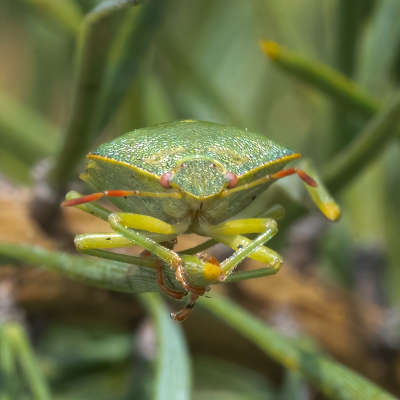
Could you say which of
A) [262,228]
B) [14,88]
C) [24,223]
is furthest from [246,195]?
[14,88]

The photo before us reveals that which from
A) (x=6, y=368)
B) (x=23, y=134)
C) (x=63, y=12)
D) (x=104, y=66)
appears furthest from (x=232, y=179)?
(x=23, y=134)

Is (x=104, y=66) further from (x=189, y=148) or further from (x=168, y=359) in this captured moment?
(x=168, y=359)

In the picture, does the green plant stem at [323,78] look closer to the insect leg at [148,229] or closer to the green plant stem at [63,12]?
the insect leg at [148,229]

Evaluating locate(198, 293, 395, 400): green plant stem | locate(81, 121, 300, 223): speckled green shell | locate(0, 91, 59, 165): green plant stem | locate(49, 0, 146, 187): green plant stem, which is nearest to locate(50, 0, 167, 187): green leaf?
locate(49, 0, 146, 187): green plant stem

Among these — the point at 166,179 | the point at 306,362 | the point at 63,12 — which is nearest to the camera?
the point at 166,179

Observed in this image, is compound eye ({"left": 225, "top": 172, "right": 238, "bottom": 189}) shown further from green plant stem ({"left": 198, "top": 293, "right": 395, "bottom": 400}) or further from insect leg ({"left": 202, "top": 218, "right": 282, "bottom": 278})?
green plant stem ({"left": 198, "top": 293, "right": 395, "bottom": 400})

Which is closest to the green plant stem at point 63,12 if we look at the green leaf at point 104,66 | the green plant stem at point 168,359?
the green leaf at point 104,66

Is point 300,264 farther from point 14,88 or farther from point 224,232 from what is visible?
point 14,88
